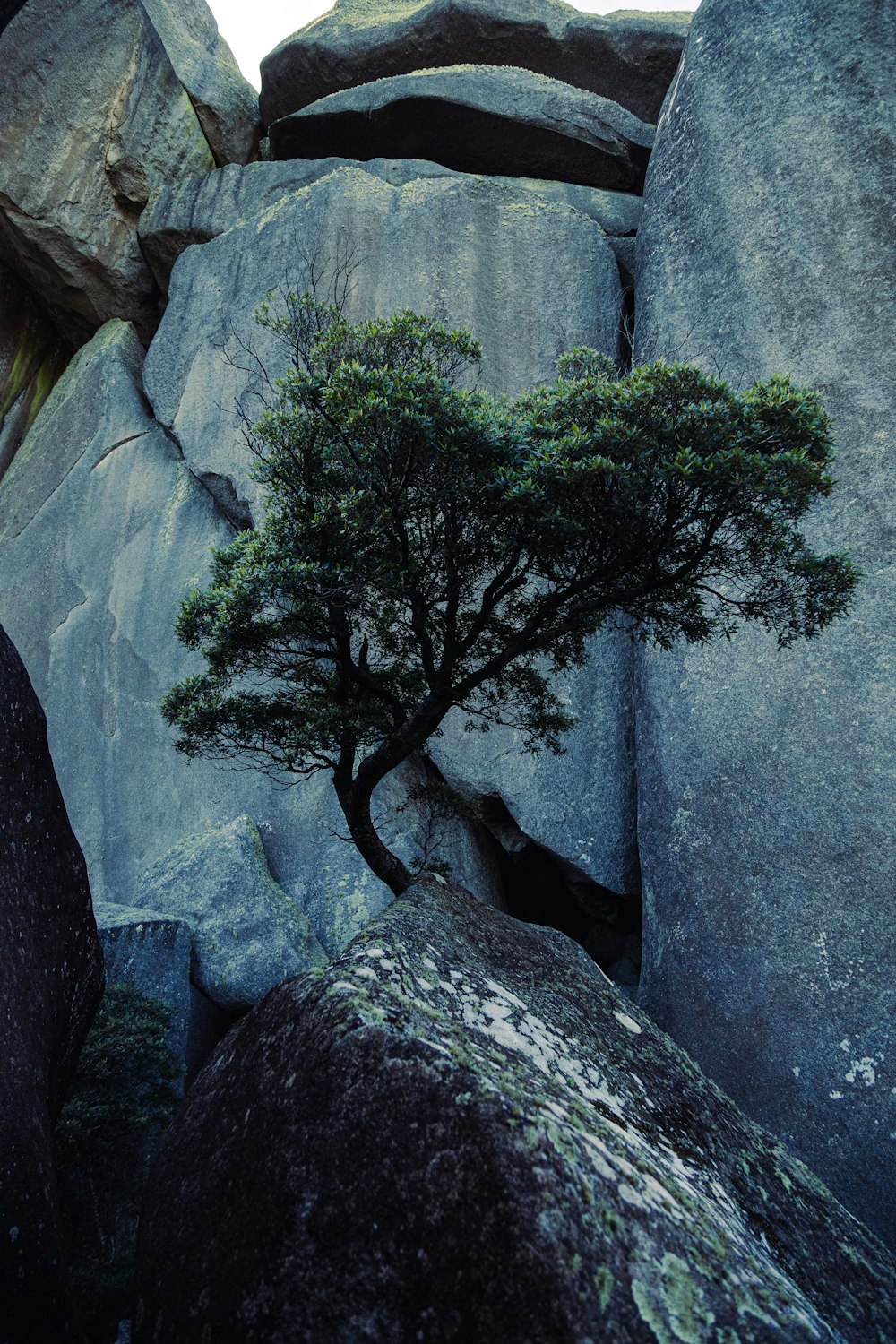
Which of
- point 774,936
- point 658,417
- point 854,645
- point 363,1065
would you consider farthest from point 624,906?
point 363,1065

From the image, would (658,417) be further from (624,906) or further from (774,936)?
(624,906)

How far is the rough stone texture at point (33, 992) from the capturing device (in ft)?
11.2

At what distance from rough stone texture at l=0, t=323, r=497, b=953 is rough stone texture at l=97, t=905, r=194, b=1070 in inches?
65.0

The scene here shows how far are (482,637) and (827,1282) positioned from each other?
6277 mm

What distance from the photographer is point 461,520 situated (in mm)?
7594

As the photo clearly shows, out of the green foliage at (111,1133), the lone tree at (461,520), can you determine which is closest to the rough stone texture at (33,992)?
the green foliage at (111,1133)

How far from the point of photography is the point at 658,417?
688 cm

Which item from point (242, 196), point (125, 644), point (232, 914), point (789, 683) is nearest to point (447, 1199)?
point (789, 683)

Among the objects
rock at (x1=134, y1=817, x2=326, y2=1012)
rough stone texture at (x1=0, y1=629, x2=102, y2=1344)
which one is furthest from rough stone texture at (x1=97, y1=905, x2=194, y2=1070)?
rough stone texture at (x1=0, y1=629, x2=102, y2=1344)

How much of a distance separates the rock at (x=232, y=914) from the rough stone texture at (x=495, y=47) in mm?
15211

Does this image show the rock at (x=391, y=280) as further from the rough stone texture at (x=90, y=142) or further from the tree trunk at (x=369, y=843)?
the tree trunk at (x=369, y=843)

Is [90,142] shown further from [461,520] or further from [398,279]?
[461,520]

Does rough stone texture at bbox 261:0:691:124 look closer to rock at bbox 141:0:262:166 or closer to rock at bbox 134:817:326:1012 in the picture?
rock at bbox 141:0:262:166

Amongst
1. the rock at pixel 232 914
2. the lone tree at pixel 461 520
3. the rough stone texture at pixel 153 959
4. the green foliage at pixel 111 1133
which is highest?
the lone tree at pixel 461 520
